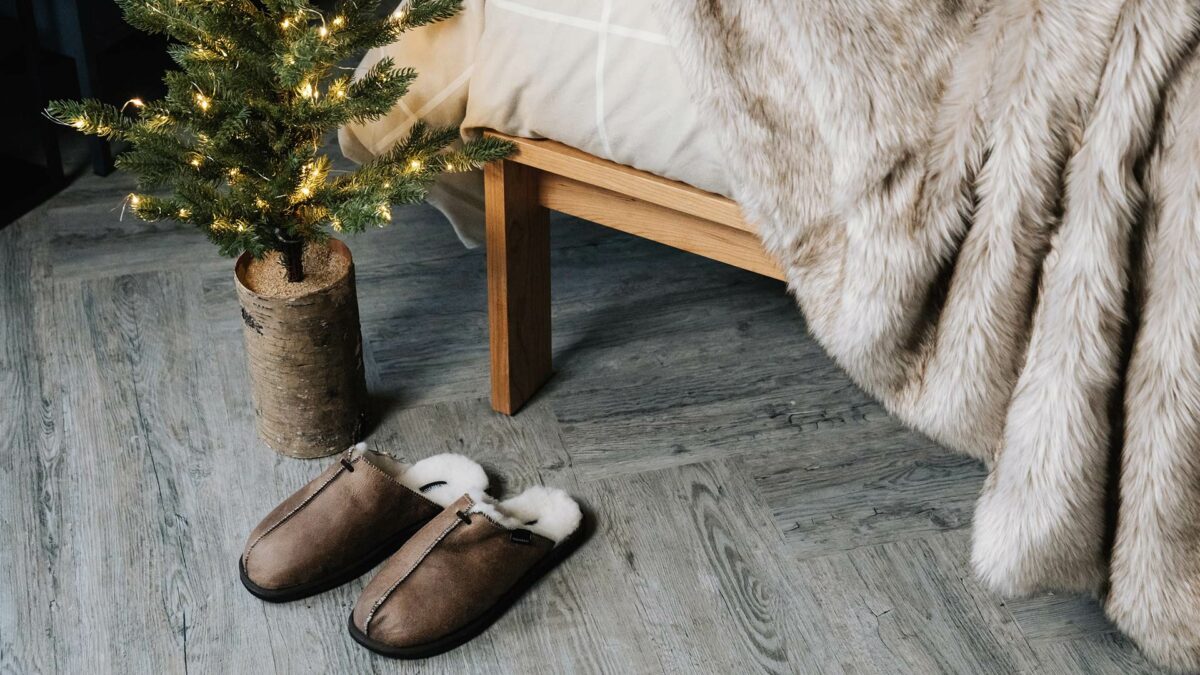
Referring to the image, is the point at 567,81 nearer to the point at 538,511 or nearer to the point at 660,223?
the point at 660,223

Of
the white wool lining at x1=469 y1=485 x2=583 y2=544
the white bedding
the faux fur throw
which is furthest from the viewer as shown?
Answer: the white wool lining at x1=469 y1=485 x2=583 y2=544

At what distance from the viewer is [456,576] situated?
1.13 metres

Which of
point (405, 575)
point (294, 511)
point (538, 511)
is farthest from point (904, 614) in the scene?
point (294, 511)

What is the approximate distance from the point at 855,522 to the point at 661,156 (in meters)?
0.47

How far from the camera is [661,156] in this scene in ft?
3.69

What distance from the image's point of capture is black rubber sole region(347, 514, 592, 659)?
3.59ft

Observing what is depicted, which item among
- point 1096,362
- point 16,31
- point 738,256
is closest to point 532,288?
point 738,256

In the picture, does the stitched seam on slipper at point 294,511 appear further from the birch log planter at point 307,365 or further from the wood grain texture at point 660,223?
the wood grain texture at point 660,223

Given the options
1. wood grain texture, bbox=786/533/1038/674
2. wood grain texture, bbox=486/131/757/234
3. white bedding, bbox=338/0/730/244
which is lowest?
wood grain texture, bbox=786/533/1038/674

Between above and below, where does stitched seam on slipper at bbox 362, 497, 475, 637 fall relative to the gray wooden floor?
above

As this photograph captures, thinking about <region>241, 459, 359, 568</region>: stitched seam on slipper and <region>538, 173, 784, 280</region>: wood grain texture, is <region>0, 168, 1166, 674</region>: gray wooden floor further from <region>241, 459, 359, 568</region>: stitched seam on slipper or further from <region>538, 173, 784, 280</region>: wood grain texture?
<region>538, 173, 784, 280</region>: wood grain texture

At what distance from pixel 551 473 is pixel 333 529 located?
0.91ft

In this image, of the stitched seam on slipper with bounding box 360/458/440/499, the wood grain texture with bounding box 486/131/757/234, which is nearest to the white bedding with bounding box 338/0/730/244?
the wood grain texture with bounding box 486/131/757/234

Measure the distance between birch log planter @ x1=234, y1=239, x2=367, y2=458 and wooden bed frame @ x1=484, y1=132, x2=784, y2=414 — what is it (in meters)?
0.17
